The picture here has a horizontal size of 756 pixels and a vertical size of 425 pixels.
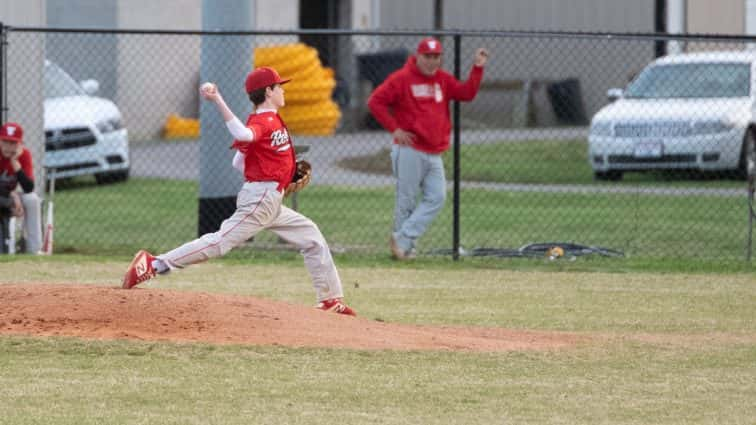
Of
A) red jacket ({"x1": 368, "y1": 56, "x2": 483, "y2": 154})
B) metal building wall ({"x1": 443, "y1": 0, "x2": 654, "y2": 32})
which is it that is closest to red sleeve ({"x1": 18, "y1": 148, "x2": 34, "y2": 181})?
red jacket ({"x1": 368, "y1": 56, "x2": 483, "y2": 154})

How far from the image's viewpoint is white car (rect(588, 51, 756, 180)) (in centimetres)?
1908

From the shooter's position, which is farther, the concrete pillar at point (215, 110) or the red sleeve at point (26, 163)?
the concrete pillar at point (215, 110)

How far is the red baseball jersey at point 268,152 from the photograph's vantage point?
963cm

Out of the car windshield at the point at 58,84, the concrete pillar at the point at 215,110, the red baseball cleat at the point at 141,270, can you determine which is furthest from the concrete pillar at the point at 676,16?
the red baseball cleat at the point at 141,270

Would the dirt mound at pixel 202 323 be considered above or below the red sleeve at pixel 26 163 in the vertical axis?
below

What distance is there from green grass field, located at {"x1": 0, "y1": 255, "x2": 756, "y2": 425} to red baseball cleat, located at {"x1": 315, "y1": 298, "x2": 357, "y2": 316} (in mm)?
412

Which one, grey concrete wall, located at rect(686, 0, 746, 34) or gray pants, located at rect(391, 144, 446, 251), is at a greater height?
grey concrete wall, located at rect(686, 0, 746, 34)

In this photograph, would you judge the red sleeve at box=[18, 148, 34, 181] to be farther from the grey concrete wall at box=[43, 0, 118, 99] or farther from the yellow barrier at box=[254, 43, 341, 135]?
the yellow barrier at box=[254, 43, 341, 135]

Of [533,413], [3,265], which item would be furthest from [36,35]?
[533,413]

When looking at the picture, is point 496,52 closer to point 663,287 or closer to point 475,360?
point 663,287

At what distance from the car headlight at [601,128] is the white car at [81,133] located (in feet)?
19.8

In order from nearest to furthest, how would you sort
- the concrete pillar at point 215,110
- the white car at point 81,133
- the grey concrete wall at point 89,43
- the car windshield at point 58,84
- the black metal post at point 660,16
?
the concrete pillar at point 215,110
the white car at point 81,133
the car windshield at point 58,84
the grey concrete wall at point 89,43
the black metal post at point 660,16

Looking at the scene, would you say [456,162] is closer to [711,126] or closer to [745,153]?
[711,126]

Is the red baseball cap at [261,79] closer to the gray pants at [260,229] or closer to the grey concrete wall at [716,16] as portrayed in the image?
the gray pants at [260,229]
